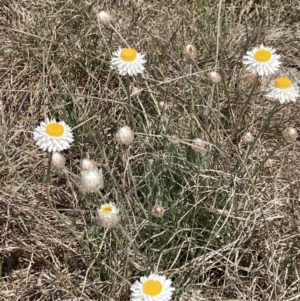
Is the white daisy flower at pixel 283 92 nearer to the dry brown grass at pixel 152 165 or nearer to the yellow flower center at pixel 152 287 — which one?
the dry brown grass at pixel 152 165

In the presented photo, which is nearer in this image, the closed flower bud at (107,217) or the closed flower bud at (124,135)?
the closed flower bud at (107,217)

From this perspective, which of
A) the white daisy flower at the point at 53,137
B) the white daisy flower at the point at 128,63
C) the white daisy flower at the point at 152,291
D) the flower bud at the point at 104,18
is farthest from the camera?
the flower bud at the point at 104,18

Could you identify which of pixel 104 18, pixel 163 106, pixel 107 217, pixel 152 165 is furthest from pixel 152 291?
pixel 104 18

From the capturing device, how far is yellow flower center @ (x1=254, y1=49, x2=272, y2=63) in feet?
5.17

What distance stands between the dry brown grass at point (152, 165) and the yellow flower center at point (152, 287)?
0.57 ft

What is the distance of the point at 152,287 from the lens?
1287mm

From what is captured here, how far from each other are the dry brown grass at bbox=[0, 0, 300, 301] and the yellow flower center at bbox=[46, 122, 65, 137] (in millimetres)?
136

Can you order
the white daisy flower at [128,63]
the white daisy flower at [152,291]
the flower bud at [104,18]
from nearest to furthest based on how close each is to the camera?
1. the white daisy flower at [152,291]
2. the white daisy flower at [128,63]
3. the flower bud at [104,18]

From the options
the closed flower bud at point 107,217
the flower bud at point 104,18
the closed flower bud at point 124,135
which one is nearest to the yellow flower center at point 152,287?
the closed flower bud at point 107,217

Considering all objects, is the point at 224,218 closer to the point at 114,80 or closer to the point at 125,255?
the point at 125,255

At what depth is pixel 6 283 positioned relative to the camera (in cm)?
172

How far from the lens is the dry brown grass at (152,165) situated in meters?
1.61

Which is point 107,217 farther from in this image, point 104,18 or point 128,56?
point 104,18

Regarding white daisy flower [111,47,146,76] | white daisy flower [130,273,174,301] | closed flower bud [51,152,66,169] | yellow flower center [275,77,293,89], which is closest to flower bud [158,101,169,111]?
white daisy flower [111,47,146,76]
